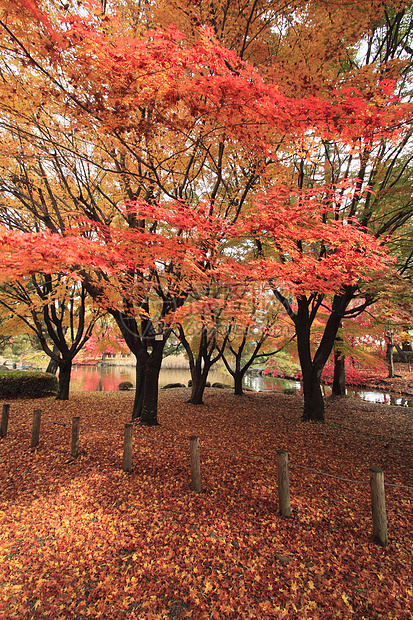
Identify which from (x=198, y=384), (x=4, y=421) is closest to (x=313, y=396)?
(x=198, y=384)

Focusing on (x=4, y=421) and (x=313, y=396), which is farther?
(x=313, y=396)

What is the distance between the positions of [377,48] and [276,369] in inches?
796

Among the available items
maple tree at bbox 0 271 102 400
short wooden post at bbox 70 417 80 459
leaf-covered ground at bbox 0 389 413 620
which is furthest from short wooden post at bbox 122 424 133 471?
maple tree at bbox 0 271 102 400

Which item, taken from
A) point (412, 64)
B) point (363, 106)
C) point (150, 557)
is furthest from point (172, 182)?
point (150, 557)

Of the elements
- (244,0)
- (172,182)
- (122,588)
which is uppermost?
(244,0)

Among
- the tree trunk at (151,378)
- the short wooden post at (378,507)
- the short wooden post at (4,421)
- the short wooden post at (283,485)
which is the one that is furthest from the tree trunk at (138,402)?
the short wooden post at (378,507)

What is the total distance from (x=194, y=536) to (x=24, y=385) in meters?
10.7

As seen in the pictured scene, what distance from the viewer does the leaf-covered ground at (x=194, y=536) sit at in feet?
8.09

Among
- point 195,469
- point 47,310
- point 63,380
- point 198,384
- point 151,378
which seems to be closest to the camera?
point 195,469

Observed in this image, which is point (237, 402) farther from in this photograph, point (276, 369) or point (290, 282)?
point (276, 369)

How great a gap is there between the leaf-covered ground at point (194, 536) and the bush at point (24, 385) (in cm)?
592

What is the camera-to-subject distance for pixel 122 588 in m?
2.59

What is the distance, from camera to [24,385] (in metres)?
11.2

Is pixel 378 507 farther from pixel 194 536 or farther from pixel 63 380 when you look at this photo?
pixel 63 380
